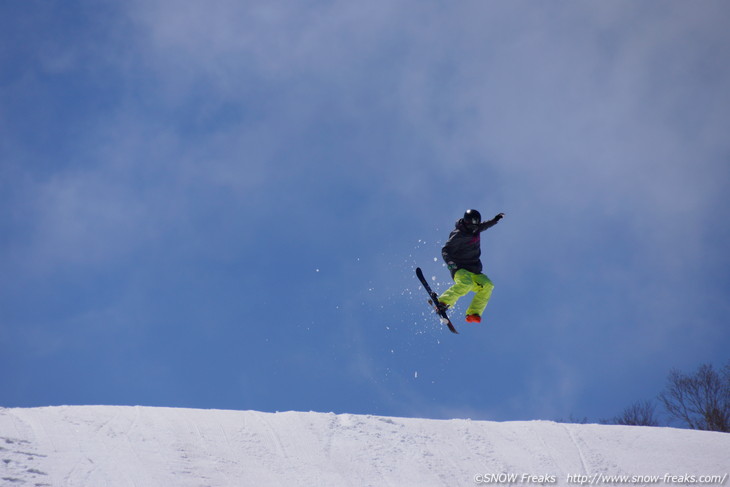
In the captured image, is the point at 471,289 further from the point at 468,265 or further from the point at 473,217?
the point at 473,217

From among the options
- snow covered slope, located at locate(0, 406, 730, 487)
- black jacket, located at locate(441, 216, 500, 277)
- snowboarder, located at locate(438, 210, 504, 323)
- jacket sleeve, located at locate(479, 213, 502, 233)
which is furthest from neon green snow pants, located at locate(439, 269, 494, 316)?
snow covered slope, located at locate(0, 406, 730, 487)

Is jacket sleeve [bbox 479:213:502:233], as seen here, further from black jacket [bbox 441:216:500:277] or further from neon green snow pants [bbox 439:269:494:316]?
neon green snow pants [bbox 439:269:494:316]

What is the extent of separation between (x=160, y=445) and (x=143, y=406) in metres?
1.79

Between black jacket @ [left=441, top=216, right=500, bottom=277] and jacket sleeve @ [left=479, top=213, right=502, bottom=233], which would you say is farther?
black jacket @ [left=441, top=216, right=500, bottom=277]

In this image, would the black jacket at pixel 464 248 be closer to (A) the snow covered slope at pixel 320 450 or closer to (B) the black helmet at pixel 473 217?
(B) the black helmet at pixel 473 217

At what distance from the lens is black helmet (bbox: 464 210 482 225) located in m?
12.3

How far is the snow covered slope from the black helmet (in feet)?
12.1

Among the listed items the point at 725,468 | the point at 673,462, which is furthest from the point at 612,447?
the point at 725,468

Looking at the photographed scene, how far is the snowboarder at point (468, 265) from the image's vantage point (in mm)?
12430

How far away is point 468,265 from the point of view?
1273cm

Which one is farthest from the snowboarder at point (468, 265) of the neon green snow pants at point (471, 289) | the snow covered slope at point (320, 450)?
the snow covered slope at point (320, 450)

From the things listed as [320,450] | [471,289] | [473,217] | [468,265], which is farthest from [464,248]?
[320,450]

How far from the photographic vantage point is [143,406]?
10883mm

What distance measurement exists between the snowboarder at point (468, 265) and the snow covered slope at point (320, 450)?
242cm
